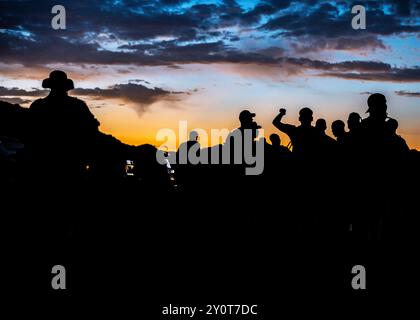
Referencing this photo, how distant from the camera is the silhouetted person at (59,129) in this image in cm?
792

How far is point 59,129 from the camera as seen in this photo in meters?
7.94

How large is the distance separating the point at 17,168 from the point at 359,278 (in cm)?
459

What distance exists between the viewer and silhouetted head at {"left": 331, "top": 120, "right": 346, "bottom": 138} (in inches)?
482

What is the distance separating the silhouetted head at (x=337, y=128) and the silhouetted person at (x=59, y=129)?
5.70 metres

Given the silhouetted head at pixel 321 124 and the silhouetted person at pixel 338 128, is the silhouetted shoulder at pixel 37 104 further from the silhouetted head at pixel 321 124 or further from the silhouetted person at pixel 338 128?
the silhouetted person at pixel 338 128

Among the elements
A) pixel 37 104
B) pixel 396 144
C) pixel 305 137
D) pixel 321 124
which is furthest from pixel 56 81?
pixel 321 124

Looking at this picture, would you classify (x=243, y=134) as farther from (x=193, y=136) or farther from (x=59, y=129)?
(x=59, y=129)

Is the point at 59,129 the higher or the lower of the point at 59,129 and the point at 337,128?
the lower

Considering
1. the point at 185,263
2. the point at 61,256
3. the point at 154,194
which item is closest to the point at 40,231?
the point at 61,256

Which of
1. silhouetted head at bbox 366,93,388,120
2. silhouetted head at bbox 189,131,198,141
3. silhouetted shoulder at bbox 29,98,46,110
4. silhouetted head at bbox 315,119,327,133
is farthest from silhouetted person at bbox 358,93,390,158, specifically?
silhouetted head at bbox 189,131,198,141

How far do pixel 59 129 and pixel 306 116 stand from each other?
15.4 feet

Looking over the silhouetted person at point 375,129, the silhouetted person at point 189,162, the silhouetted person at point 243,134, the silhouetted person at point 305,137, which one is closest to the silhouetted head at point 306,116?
the silhouetted person at point 305,137
